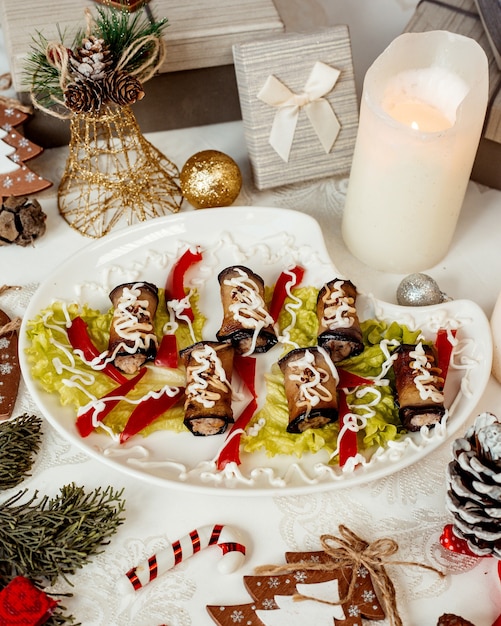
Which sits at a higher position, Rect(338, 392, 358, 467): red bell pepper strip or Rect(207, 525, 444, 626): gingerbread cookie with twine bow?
Rect(338, 392, 358, 467): red bell pepper strip

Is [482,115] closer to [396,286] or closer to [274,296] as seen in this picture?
[396,286]

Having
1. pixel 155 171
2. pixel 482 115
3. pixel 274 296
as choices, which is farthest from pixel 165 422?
pixel 482 115

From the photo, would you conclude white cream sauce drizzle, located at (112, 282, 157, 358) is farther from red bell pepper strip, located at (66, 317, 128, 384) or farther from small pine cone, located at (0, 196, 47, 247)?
small pine cone, located at (0, 196, 47, 247)

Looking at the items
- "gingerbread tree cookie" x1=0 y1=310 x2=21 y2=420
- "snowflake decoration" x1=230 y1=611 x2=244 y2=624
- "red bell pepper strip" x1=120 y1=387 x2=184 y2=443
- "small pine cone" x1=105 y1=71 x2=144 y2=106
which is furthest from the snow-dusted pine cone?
"small pine cone" x1=105 y1=71 x2=144 y2=106

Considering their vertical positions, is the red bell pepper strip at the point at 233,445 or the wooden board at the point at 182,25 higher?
the wooden board at the point at 182,25

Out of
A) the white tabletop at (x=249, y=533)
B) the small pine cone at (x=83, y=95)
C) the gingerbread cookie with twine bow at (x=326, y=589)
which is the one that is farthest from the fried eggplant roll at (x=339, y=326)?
the small pine cone at (x=83, y=95)

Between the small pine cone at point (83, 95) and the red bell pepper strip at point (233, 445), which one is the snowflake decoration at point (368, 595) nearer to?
the red bell pepper strip at point (233, 445)
